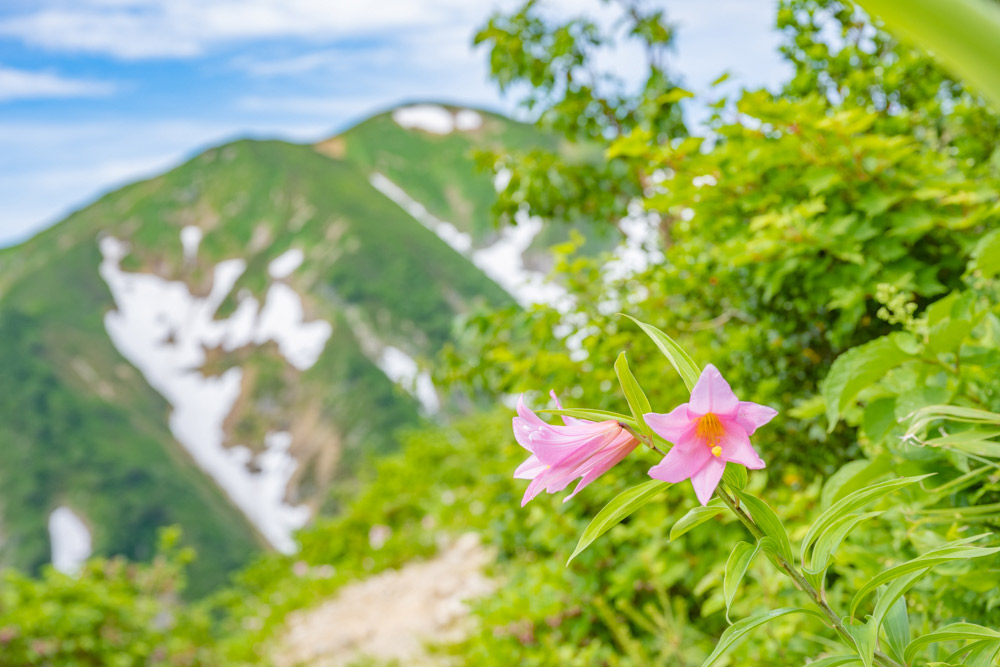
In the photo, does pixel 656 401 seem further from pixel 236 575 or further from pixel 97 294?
pixel 97 294

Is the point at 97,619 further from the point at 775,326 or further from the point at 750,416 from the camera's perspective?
the point at 750,416

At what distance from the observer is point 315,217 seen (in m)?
53.4

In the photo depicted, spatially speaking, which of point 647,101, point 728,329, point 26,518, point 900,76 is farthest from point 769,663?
point 26,518

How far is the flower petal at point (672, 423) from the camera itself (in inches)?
21.5

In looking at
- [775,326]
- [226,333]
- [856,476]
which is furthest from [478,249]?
[856,476]

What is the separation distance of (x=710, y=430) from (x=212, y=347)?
60897 millimetres

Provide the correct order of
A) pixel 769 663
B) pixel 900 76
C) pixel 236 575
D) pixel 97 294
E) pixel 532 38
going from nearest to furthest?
pixel 769 663 < pixel 900 76 < pixel 532 38 < pixel 236 575 < pixel 97 294

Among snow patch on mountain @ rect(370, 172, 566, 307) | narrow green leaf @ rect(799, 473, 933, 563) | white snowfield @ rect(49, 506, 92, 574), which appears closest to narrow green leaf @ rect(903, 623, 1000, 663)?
narrow green leaf @ rect(799, 473, 933, 563)

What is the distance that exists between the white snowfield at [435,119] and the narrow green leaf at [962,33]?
62364 millimetres

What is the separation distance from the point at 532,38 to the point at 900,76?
1.45 m

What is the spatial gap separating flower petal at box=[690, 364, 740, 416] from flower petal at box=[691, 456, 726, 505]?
1.6 inches

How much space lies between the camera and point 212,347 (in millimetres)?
56844

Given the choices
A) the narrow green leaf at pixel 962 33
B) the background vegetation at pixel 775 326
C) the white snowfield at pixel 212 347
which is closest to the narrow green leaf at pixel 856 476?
the background vegetation at pixel 775 326

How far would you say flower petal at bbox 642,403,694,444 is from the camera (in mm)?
546
